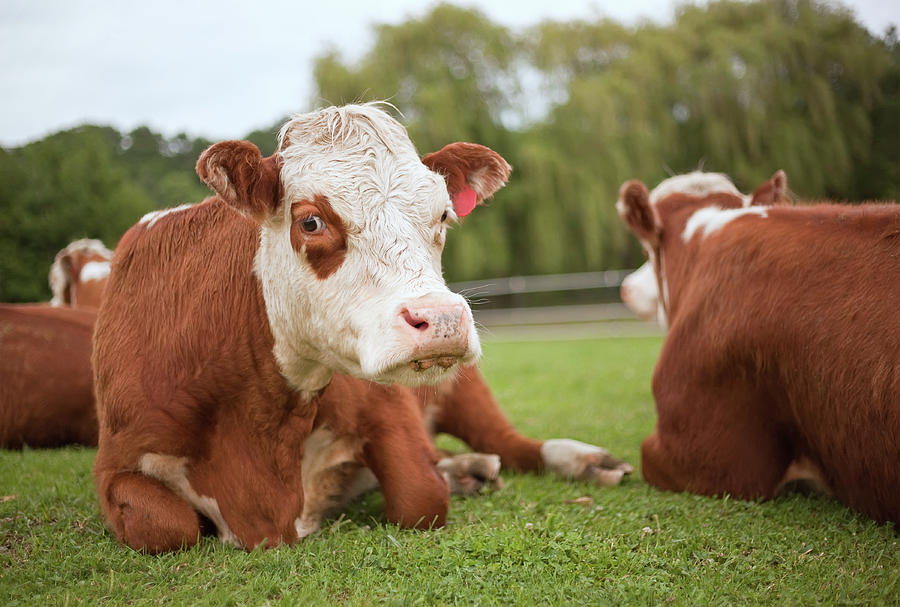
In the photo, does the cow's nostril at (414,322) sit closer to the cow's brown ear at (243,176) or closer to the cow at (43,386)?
the cow's brown ear at (243,176)

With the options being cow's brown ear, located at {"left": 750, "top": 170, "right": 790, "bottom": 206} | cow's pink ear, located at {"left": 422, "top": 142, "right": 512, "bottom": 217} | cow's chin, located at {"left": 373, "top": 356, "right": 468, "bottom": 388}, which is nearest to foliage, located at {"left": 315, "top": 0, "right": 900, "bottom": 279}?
cow's brown ear, located at {"left": 750, "top": 170, "right": 790, "bottom": 206}

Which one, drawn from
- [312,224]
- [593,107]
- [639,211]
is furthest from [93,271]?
[593,107]

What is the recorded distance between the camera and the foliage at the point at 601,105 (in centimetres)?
1644

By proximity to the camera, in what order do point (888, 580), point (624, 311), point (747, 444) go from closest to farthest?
point (888, 580)
point (747, 444)
point (624, 311)

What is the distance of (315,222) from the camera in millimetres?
2725

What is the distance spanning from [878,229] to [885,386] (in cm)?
75

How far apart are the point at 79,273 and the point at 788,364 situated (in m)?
8.48

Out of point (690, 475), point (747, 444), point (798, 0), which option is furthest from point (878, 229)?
point (798, 0)

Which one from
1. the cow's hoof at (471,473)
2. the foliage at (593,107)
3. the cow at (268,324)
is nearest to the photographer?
the cow at (268,324)

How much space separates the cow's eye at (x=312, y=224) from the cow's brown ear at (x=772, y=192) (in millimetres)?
3791

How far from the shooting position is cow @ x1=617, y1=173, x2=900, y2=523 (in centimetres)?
294

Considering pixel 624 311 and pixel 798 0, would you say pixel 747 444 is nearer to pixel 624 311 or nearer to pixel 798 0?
pixel 798 0

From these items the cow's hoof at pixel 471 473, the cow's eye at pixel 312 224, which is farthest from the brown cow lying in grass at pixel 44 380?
the cow's eye at pixel 312 224

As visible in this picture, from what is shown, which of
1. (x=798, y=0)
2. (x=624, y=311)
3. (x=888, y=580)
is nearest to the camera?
(x=888, y=580)
